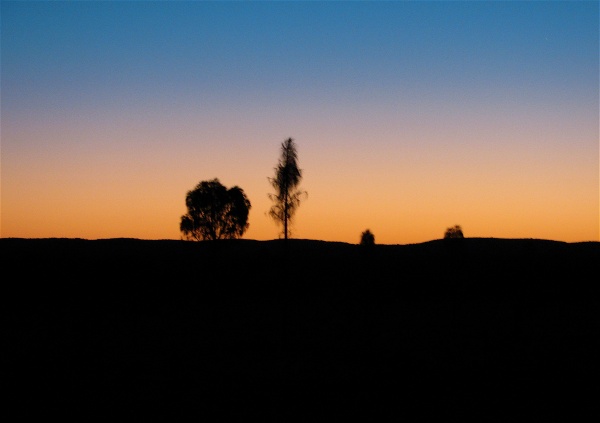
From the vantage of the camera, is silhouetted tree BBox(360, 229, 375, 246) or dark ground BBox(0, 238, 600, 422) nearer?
dark ground BBox(0, 238, 600, 422)

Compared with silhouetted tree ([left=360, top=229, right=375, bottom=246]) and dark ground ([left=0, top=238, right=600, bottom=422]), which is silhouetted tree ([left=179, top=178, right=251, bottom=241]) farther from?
dark ground ([left=0, top=238, right=600, bottom=422])

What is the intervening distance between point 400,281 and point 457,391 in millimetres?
18642

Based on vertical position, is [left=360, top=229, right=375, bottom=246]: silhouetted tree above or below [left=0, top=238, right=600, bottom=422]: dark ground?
above

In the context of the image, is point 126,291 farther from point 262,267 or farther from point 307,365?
point 307,365

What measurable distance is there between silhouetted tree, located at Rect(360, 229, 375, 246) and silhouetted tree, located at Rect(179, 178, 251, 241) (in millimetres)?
15450

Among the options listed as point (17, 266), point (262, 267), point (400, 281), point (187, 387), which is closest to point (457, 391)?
point (187, 387)

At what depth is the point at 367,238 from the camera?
166 ft

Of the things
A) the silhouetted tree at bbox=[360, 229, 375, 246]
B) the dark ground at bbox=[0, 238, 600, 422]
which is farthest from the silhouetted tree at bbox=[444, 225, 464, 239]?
the dark ground at bbox=[0, 238, 600, 422]

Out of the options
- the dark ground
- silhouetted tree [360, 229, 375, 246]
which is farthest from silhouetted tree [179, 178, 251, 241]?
the dark ground

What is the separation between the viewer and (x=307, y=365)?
Result: 40.6ft

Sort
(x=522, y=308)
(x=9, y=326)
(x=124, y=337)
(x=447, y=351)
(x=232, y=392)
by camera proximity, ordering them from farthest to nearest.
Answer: (x=522, y=308) → (x=9, y=326) → (x=124, y=337) → (x=447, y=351) → (x=232, y=392)

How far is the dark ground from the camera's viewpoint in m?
9.78

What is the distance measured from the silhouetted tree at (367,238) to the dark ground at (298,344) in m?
19.9

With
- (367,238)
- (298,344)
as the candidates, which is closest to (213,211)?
(367,238)
